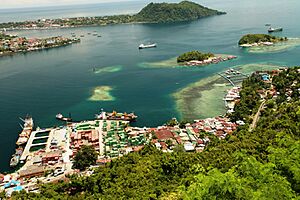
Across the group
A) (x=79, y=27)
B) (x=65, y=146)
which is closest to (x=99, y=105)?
(x=65, y=146)

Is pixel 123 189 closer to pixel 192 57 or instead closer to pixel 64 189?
pixel 64 189

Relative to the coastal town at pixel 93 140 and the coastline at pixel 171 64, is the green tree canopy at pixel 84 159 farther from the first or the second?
the coastline at pixel 171 64

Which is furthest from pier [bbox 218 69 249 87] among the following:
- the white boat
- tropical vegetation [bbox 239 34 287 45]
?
the white boat

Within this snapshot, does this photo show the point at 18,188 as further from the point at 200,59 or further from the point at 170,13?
the point at 170,13

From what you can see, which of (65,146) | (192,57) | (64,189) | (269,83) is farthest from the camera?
(192,57)

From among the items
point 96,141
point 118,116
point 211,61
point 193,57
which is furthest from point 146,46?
point 96,141
